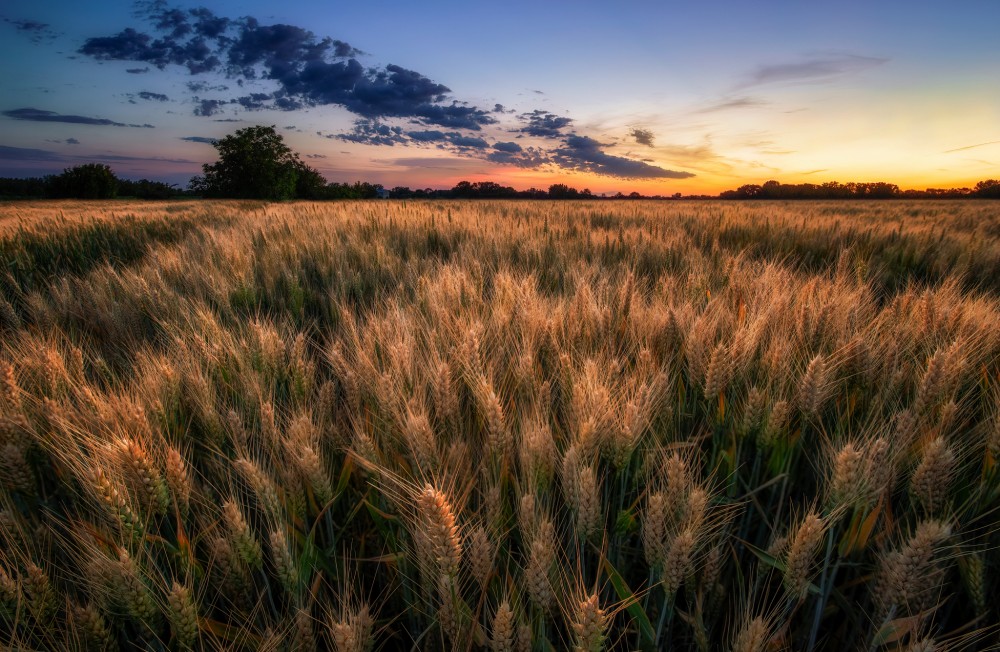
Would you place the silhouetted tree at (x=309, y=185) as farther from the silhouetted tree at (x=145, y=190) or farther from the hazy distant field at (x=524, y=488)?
the hazy distant field at (x=524, y=488)

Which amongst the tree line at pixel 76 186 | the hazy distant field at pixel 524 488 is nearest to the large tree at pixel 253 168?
the tree line at pixel 76 186

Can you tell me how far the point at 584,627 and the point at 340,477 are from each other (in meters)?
0.80

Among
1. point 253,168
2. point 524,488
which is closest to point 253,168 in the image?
point 253,168

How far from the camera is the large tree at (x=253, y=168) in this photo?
53219 millimetres

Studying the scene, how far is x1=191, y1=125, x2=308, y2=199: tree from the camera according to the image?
53.2m

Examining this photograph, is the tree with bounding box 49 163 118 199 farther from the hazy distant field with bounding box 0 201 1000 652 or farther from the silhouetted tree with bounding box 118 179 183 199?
the hazy distant field with bounding box 0 201 1000 652

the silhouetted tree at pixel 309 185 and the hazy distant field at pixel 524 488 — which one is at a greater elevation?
the silhouetted tree at pixel 309 185

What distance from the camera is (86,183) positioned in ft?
205

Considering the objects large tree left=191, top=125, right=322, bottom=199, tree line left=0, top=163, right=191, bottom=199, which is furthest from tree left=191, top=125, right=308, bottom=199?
tree line left=0, top=163, right=191, bottom=199

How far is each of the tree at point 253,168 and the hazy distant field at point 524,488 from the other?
60721mm

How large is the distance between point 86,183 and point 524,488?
88.9 metres

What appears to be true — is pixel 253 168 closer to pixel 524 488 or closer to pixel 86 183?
pixel 86 183

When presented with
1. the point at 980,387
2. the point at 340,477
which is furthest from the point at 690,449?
the point at 980,387

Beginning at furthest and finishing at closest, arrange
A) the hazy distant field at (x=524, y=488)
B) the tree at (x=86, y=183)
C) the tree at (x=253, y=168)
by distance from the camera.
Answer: the tree at (x=86, y=183)
the tree at (x=253, y=168)
the hazy distant field at (x=524, y=488)
